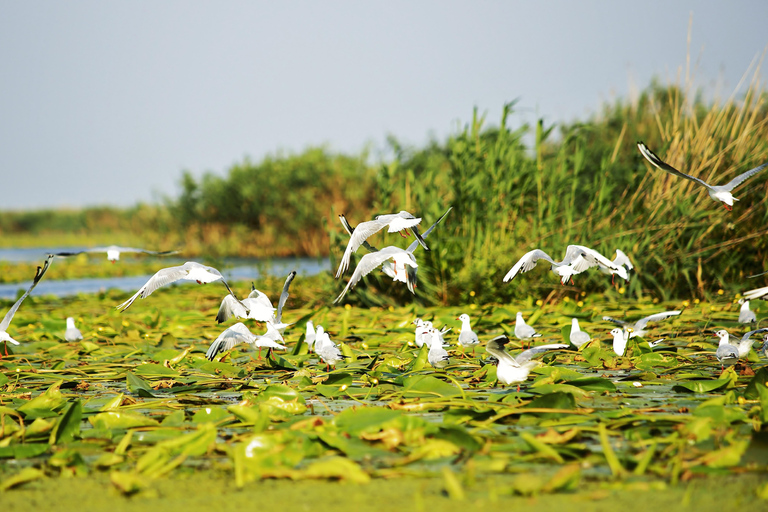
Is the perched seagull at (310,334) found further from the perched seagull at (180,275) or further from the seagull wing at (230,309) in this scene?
the perched seagull at (180,275)

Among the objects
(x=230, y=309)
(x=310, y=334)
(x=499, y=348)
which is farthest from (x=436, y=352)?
(x=230, y=309)

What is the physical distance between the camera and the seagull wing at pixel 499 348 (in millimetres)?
3359

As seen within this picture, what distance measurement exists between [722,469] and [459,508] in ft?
3.13

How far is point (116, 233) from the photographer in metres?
35.8

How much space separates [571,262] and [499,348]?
1489mm

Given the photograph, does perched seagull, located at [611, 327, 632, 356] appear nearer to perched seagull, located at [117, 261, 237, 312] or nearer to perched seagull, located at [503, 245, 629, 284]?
perched seagull, located at [503, 245, 629, 284]

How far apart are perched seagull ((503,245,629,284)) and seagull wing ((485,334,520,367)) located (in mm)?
826

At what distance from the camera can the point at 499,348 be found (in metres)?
3.44

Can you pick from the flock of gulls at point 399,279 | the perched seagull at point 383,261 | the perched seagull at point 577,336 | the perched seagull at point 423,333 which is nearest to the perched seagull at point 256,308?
the flock of gulls at point 399,279

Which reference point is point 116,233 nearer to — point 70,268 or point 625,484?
point 70,268

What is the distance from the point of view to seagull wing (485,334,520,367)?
3.36m

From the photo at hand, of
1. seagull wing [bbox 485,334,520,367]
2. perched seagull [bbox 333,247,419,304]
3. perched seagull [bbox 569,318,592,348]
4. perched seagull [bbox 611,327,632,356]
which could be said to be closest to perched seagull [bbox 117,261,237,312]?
perched seagull [bbox 333,247,419,304]

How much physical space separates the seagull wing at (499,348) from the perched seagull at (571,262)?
83 cm

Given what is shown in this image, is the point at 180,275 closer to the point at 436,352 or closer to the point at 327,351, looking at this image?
the point at 327,351
